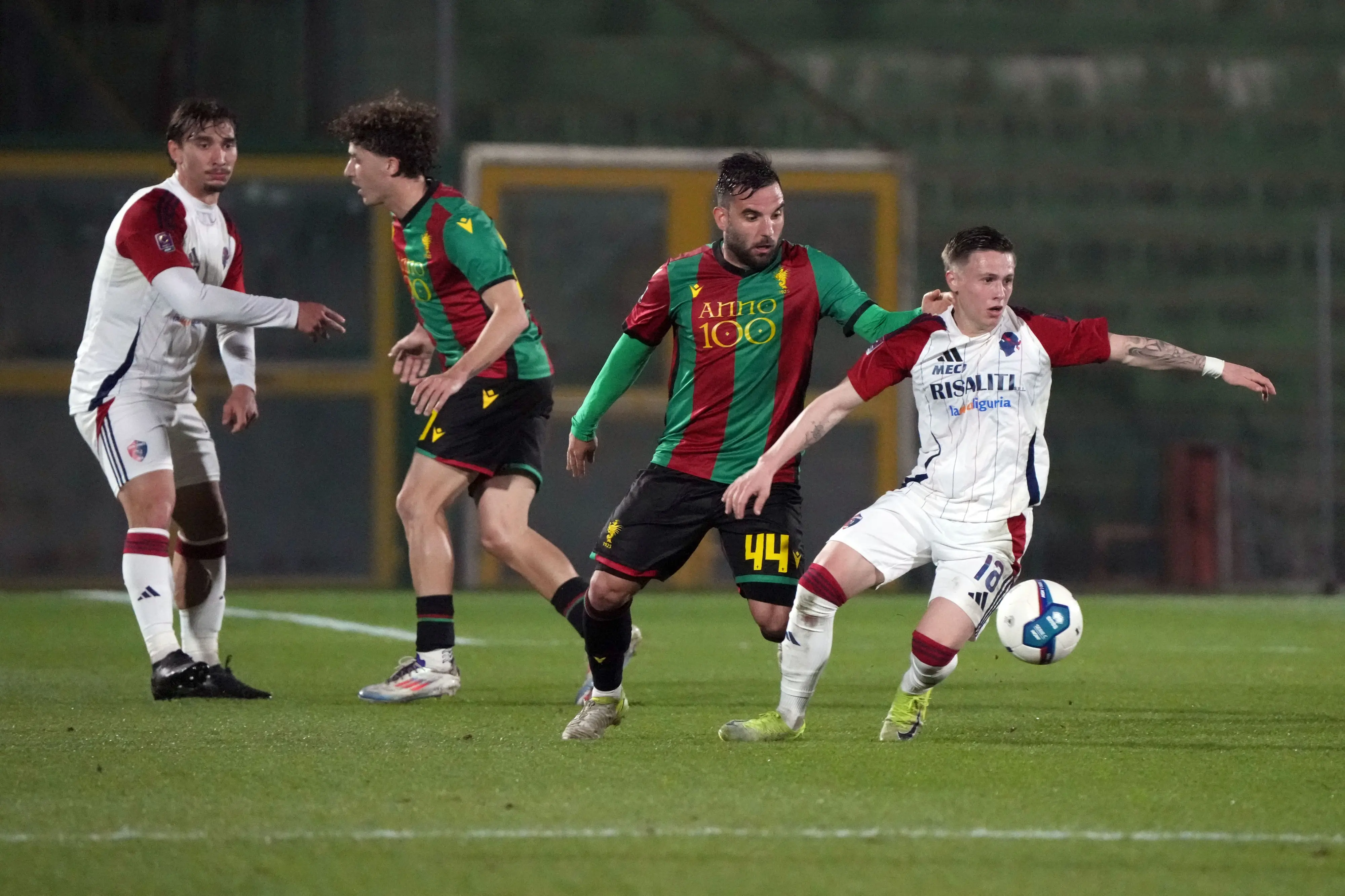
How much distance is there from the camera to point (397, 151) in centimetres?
619

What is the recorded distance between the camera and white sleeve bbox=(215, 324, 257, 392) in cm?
677

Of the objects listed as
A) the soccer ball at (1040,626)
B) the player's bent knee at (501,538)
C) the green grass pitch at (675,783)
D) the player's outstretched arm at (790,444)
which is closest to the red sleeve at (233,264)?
the player's bent knee at (501,538)

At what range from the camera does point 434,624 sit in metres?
6.24

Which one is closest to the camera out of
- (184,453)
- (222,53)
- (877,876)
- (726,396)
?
(877,876)

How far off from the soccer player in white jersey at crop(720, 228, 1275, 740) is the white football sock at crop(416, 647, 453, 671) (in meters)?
1.40

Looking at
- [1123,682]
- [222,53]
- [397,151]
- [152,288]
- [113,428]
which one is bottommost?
[1123,682]

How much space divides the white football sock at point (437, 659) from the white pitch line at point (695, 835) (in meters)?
2.47

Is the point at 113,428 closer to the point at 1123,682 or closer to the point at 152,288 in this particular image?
the point at 152,288

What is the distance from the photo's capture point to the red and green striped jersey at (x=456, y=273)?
238 inches

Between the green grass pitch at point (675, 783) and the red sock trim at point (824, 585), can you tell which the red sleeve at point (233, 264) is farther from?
the red sock trim at point (824, 585)

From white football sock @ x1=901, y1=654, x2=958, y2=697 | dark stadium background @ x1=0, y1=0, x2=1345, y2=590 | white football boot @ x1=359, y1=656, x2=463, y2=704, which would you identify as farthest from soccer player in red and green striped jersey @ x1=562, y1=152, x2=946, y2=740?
dark stadium background @ x1=0, y1=0, x2=1345, y2=590

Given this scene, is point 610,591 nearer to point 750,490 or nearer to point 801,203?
point 750,490

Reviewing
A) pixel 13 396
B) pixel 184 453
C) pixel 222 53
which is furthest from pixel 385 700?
pixel 222 53

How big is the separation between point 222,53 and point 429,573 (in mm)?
8285
